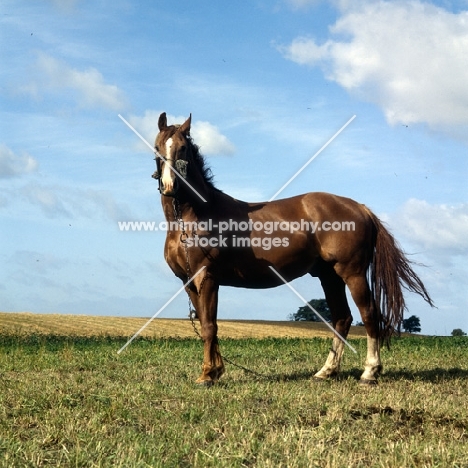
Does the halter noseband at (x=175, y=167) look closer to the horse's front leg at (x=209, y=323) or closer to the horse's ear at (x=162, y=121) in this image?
the horse's ear at (x=162, y=121)

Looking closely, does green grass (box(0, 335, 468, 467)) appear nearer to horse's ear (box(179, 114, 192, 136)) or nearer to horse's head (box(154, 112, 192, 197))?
horse's head (box(154, 112, 192, 197))

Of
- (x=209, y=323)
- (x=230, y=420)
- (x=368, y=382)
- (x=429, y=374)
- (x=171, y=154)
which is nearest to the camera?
(x=230, y=420)

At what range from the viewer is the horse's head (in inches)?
293

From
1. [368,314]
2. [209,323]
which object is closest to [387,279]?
[368,314]

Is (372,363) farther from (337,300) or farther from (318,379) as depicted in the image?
(337,300)

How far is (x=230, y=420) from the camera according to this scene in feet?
18.7

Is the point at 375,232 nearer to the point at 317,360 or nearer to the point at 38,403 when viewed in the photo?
the point at 317,360

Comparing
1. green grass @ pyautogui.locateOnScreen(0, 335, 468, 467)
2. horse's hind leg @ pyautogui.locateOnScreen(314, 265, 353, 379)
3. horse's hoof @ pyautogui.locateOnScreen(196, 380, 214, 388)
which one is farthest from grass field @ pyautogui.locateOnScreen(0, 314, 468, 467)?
horse's hind leg @ pyautogui.locateOnScreen(314, 265, 353, 379)

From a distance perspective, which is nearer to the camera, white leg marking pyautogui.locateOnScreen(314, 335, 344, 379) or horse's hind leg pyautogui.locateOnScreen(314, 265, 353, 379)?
white leg marking pyautogui.locateOnScreen(314, 335, 344, 379)

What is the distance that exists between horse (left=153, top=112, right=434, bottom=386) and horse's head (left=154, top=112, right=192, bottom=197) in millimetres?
12

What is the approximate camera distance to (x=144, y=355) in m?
12.2

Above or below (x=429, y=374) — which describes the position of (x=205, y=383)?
below

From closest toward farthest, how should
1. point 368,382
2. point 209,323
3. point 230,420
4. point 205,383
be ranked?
1. point 230,420
2. point 205,383
3. point 209,323
4. point 368,382

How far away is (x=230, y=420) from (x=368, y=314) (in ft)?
11.5
